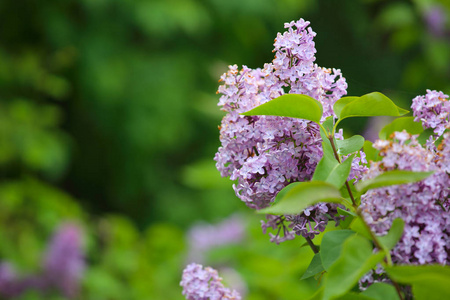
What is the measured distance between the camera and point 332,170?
42 cm

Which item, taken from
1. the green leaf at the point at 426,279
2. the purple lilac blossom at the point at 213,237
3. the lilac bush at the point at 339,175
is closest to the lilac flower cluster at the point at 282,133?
the lilac bush at the point at 339,175

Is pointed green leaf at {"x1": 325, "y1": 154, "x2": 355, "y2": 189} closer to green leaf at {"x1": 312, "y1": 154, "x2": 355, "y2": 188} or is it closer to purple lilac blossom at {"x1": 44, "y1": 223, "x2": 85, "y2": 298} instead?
green leaf at {"x1": 312, "y1": 154, "x2": 355, "y2": 188}

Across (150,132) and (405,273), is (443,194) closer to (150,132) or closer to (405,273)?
(405,273)

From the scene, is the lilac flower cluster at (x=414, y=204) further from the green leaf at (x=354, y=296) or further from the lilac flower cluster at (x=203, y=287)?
the lilac flower cluster at (x=203, y=287)

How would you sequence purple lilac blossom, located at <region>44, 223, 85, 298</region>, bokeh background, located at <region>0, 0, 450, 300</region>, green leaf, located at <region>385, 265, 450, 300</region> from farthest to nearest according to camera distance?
bokeh background, located at <region>0, 0, 450, 300</region>
purple lilac blossom, located at <region>44, 223, 85, 298</region>
green leaf, located at <region>385, 265, 450, 300</region>

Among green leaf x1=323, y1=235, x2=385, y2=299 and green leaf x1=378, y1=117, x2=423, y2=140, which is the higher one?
green leaf x1=378, y1=117, x2=423, y2=140

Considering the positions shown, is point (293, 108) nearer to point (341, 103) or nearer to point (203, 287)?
point (341, 103)

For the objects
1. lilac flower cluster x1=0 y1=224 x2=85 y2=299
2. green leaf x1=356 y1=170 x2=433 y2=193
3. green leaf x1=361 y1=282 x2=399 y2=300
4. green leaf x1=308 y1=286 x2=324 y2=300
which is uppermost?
lilac flower cluster x1=0 y1=224 x2=85 y2=299

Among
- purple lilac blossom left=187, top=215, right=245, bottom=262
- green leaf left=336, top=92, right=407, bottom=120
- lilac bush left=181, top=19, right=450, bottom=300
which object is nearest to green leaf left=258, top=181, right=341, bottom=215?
lilac bush left=181, top=19, right=450, bottom=300

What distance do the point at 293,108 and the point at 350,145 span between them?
75mm

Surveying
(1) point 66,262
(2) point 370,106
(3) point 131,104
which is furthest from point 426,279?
(3) point 131,104

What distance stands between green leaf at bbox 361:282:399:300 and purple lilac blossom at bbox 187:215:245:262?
1590mm

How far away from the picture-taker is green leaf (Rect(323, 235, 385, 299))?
0.35 m

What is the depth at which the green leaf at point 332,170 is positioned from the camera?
1.34 ft
